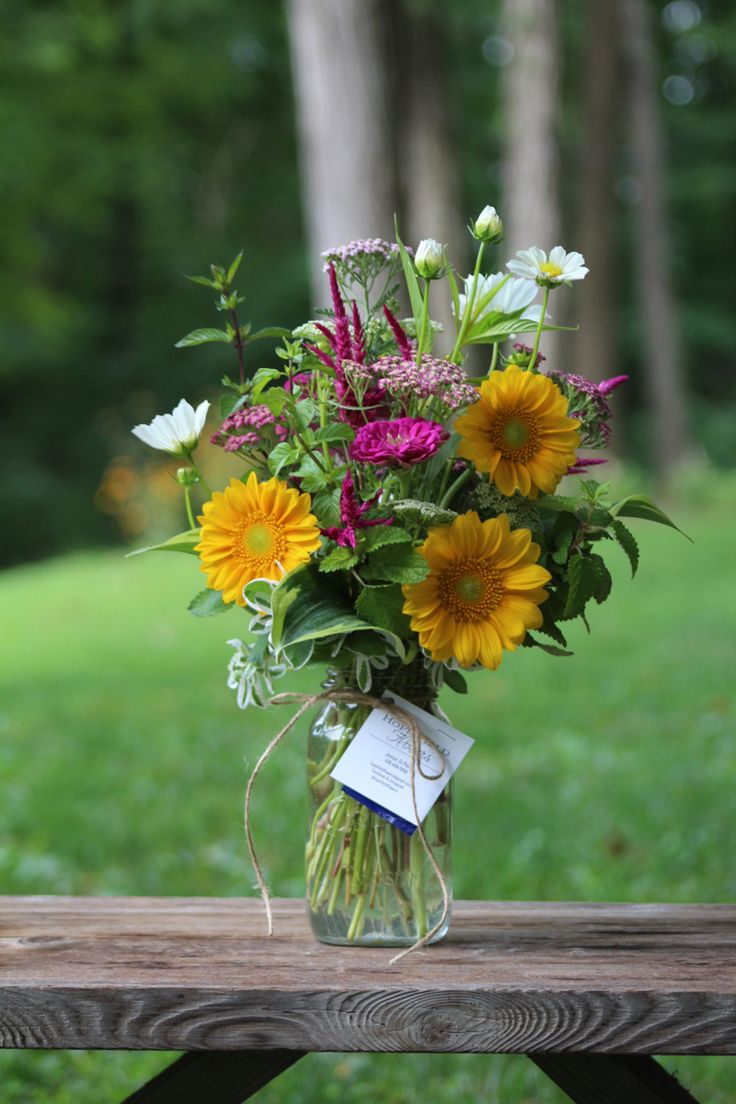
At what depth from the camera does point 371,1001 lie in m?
1.54

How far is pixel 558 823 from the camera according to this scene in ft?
14.4

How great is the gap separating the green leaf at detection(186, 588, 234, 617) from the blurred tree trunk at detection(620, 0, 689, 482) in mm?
15639

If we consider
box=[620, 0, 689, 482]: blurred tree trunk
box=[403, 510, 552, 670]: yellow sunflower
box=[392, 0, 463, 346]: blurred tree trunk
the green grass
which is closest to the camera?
box=[403, 510, 552, 670]: yellow sunflower

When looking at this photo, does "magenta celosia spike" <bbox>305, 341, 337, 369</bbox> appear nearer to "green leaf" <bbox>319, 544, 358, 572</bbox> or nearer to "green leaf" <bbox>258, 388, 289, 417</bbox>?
"green leaf" <bbox>258, 388, 289, 417</bbox>

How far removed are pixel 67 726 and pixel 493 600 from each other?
173 inches

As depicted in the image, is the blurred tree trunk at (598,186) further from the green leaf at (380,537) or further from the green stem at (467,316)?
the green leaf at (380,537)

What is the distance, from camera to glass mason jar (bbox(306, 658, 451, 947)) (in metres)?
1.77

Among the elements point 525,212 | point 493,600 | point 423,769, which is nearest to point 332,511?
point 493,600

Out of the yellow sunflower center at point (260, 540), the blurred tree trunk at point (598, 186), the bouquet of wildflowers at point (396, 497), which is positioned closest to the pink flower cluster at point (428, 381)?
the bouquet of wildflowers at point (396, 497)

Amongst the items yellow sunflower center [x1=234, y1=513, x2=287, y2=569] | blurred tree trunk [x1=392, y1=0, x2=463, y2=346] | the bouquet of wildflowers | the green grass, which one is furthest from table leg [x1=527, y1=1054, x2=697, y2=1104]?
blurred tree trunk [x1=392, y1=0, x2=463, y2=346]

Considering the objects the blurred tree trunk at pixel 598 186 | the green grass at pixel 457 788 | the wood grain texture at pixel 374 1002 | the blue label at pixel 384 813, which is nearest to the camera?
the wood grain texture at pixel 374 1002

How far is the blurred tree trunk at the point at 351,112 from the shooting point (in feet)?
23.5

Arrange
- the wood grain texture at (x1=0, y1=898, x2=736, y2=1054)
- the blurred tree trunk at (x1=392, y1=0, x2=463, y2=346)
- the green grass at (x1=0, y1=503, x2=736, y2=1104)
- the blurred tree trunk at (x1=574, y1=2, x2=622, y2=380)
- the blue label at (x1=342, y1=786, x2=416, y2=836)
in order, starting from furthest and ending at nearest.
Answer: the blurred tree trunk at (x1=574, y1=2, x2=622, y2=380) < the blurred tree trunk at (x1=392, y1=0, x2=463, y2=346) < the green grass at (x1=0, y1=503, x2=736, y2=1104) < the blue label at (x1=342, y1=786, x2=416, y2=836) < the wood grain texture at (x1=0, y1=898, x2=736, y2=1054)

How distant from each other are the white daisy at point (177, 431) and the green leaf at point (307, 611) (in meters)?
0.24
